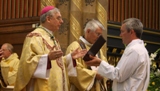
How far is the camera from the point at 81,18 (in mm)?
9625

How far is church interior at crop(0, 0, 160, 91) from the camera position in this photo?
31.4ft

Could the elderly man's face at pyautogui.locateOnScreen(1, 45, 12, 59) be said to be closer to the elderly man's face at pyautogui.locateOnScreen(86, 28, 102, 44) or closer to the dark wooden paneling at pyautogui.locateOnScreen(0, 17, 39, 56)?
the dark wooden paneling at pyautogui.locateOnScreen(0, 17, 39, 56)

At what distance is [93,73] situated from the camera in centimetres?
728

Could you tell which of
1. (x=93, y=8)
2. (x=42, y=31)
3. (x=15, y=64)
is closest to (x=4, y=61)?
(x=15, y=64)

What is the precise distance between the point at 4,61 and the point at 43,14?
4.12m

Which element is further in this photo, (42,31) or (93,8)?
(93,8)

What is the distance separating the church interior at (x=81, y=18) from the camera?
957cm

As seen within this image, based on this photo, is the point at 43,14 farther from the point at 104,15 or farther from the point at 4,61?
the point at 4,61

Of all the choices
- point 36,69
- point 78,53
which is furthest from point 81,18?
point 36,69

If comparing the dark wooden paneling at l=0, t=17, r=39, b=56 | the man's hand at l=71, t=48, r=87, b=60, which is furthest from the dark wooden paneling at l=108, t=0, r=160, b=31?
the man's hand at l=71, t=48, r=87, b=60

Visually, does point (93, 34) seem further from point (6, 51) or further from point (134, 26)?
point (6, 51)

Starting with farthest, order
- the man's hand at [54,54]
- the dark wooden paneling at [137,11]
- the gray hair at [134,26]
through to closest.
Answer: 1. the dark wooden paneling at [137,11]
2. the man's hand at [54,54]
3. the gray hair at [134,26]

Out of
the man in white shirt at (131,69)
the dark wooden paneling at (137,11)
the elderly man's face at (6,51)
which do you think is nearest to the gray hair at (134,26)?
the man in white shirt at (131,69)

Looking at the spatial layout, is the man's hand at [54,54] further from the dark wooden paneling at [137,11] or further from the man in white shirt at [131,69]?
the dark wooden paneling at [137,11]
